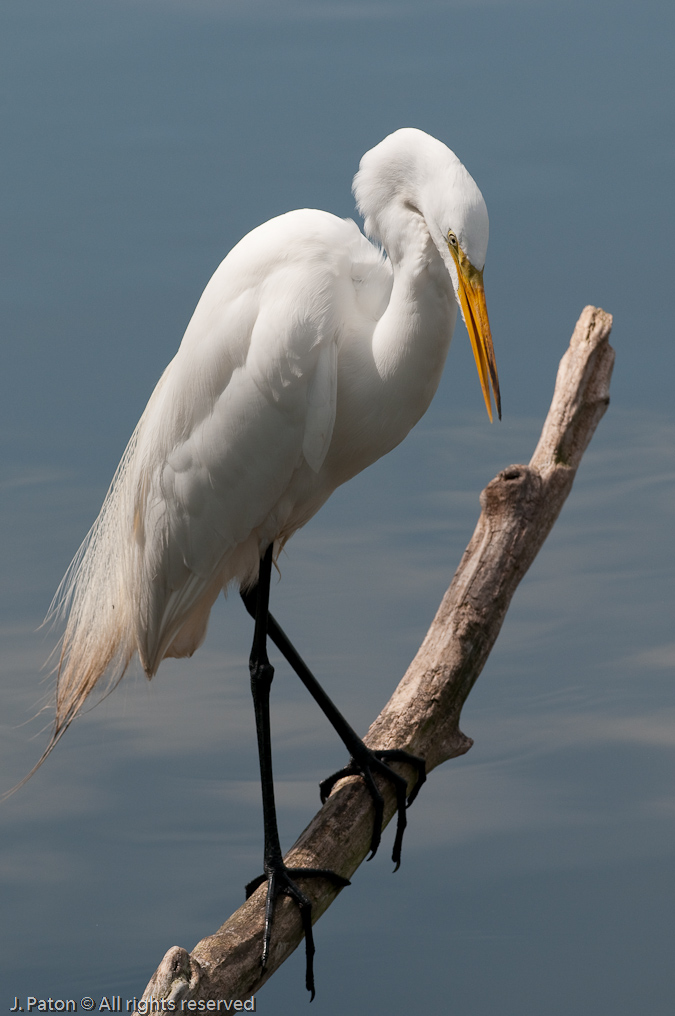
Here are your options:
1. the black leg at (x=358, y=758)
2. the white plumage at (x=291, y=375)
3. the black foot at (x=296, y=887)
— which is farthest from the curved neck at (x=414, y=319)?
the black foot at (x=296, y=887)

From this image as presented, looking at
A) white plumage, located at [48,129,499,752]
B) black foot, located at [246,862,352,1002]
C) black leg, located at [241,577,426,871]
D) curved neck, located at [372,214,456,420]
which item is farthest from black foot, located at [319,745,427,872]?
curved neck, located at [372,214,456,420]

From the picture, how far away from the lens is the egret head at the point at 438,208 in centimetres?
207

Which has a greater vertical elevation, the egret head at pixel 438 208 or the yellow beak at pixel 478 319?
the egret head at pixel 438 208

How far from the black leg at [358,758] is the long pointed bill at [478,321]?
2.80ft

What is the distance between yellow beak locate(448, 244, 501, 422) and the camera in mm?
2105

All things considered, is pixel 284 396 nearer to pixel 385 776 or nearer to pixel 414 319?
pixel 414 319

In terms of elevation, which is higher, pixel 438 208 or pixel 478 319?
pixel 438 208

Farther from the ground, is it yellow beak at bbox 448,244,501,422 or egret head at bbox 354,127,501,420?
egret head at bbox 354,127,501,420

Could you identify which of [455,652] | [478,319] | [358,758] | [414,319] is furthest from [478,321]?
[358,758]

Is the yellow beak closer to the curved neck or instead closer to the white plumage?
the white plumage

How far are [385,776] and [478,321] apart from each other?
1153mm

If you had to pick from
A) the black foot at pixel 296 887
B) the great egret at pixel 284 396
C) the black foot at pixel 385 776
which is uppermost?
the great egret at pixel 284 396

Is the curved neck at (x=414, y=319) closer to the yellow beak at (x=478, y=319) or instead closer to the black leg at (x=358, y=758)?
the yellow beak at (x=478, y=319)

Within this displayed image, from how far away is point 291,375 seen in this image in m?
2.33
